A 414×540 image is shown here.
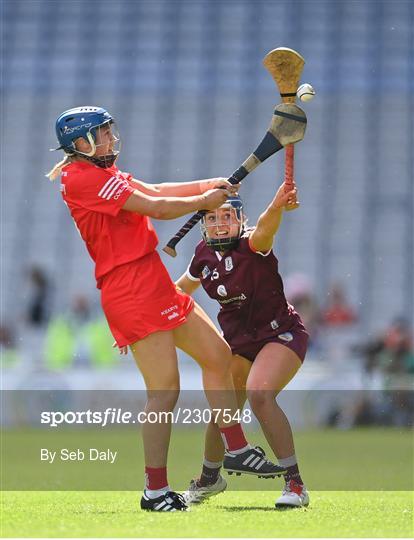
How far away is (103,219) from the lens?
5.19 metres

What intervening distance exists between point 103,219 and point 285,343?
1.05 m

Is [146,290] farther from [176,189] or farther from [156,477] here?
[156,477]

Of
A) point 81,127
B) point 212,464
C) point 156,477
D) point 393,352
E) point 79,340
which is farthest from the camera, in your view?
point 79,340

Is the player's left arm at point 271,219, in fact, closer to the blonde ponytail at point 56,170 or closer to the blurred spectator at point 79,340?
the blonde ponytail at point 56,170

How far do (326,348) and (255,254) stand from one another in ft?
31.8

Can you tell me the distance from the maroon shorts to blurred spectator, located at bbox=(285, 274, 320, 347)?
9.09 metres

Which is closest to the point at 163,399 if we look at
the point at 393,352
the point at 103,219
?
the point at 103,219

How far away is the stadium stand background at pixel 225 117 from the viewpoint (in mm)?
17734

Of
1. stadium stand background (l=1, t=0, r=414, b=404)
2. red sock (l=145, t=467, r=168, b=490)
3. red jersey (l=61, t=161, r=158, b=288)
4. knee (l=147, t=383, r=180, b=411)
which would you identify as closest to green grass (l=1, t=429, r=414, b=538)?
red sock (l=145, t=467, r=168, b=490)

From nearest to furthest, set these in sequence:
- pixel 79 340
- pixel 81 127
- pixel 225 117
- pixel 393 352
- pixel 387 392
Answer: pixel 81 127 → pixel 387 392 → pixel 393 352 → pixel 79 340 → pixel 225 117

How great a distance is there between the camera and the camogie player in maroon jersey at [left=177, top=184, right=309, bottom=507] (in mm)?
5371

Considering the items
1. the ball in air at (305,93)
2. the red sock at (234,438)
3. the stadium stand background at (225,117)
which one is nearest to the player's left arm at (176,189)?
the ball in air at (305,93)

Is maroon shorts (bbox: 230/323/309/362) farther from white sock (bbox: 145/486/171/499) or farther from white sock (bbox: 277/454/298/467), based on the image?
white sock (bbox: 145/486/171/499)

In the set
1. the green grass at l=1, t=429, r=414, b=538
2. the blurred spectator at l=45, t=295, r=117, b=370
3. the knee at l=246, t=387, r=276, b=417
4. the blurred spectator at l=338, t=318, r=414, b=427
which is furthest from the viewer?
the blurred spectator at l=45, t=295, r=117, b=370
